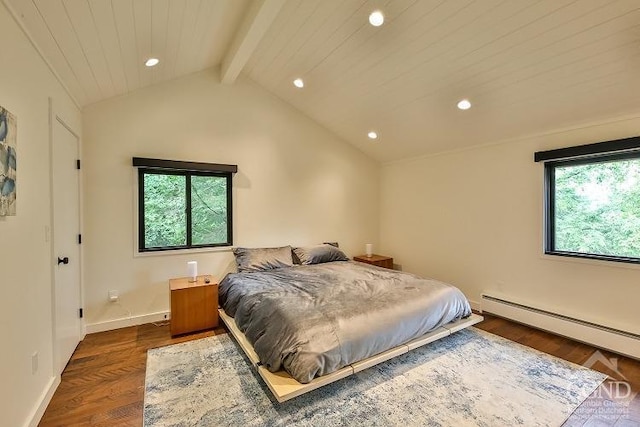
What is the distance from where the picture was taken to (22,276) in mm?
1747

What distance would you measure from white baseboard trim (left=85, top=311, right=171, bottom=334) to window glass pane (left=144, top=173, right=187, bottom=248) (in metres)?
0.83

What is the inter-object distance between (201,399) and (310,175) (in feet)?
11.0

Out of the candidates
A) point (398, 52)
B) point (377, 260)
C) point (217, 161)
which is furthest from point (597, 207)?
point (217, 161)

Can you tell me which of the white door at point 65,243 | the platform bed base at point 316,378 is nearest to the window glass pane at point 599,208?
the platform bed base at point 316,378

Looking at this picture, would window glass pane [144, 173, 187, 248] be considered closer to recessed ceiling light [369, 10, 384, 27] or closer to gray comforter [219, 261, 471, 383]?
gray comforter [219, 261, 471, 383]

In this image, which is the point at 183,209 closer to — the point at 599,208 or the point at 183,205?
the point at 183,205

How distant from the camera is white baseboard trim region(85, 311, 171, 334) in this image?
10.7ft

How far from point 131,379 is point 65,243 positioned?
131 cm

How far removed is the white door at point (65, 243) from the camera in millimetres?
2332

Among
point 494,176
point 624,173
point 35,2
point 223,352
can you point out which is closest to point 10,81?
point 35,2

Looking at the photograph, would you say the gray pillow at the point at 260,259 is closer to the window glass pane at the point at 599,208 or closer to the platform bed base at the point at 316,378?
the platform bed base at the point at 316,378

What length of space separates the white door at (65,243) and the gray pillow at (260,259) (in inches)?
65.6

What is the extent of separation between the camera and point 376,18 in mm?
2547

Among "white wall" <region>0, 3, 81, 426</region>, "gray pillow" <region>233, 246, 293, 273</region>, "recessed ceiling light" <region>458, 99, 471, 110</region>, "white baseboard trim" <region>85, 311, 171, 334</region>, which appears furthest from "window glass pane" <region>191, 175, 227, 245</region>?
"recessed ceiling light" <region>458, 99, 471, 110</region>
